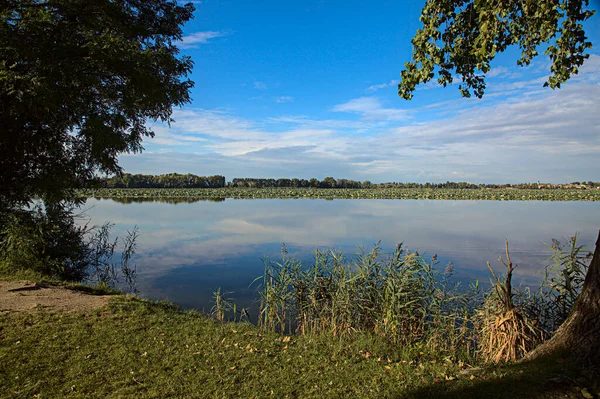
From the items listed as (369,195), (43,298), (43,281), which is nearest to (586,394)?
(43,298)

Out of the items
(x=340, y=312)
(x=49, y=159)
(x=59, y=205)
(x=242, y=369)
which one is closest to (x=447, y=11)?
(x=340, y=312)

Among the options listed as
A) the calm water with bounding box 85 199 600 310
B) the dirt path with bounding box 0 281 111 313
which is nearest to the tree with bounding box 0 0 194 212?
the calm water with bounding box 85 199 600 310

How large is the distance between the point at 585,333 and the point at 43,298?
898 cm

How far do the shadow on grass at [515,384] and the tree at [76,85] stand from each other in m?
10.1

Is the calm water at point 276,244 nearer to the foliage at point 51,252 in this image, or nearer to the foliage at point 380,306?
the foliage at point 51,252

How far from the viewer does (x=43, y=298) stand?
22.6 ft

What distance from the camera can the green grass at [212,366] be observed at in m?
3.83

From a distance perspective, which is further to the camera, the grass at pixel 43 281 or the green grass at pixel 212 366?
the grass at pixel 43 281

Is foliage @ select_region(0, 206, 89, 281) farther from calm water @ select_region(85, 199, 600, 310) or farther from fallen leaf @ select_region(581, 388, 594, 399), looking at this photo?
fallen leaf @ select_region(581, 388, 594, 399)

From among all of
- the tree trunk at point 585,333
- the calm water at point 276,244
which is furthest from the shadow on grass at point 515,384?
the calm water at point 276,244

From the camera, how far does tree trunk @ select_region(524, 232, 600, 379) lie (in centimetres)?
357

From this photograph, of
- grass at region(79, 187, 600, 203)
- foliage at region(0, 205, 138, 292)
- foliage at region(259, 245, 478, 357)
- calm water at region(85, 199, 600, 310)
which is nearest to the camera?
foliage at region(259, 245, 478, 357)

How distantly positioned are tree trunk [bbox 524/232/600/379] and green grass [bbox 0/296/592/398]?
22 cm

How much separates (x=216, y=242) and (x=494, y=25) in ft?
51.2
